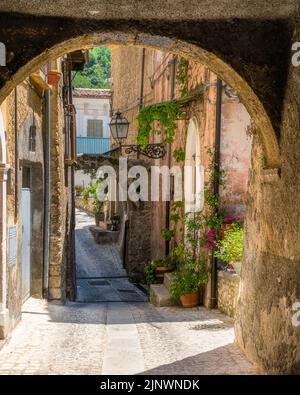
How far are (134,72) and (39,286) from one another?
42.2ft

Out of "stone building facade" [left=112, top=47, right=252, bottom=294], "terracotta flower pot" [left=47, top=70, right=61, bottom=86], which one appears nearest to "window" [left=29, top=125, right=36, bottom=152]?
"terracotta flower pot" [left=47, top=70, right=61, bottom=86]

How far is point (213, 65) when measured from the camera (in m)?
5.29

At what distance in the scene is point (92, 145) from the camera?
37.9 meters

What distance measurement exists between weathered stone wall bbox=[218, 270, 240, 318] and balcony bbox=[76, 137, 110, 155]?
28946 mm

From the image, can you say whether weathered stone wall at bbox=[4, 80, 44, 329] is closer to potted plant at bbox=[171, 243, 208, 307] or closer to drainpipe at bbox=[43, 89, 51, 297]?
drainpipe at bbox=[43, 89, 51, 297]

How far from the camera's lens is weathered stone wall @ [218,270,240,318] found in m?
8.58

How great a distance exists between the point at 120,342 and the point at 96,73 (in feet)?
129

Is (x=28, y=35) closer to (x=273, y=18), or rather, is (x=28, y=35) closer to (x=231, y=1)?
(x=231, y=1)

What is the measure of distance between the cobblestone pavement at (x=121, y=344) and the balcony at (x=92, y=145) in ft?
93.5

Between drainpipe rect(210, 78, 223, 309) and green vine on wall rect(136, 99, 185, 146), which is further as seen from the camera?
green vine on wall rect(136, 99, 185, 146)

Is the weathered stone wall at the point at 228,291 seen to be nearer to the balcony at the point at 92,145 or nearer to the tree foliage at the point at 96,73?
the balcony at the point at 92,145

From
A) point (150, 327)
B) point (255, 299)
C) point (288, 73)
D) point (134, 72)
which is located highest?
point (134, 72)

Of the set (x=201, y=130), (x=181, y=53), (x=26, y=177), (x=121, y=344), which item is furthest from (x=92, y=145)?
(x=181, y=53)

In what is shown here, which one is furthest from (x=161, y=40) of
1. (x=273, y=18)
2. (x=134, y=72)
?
(x=134, y=72)
